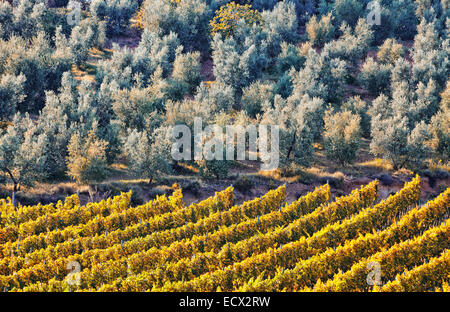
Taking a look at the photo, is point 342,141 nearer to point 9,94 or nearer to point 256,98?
point 256,98

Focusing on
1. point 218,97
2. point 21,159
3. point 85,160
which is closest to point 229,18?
point 218,97

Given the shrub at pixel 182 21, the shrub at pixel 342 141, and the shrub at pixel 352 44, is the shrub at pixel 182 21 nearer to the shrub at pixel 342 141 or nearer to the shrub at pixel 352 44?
the shrub at pixel 352 44

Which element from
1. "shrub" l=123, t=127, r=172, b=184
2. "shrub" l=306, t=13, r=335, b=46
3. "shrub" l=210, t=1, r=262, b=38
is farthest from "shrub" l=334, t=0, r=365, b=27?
"shrub" l=123, t=127, r=172, b=184

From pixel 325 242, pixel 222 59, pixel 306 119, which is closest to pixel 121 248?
pixel 325 242

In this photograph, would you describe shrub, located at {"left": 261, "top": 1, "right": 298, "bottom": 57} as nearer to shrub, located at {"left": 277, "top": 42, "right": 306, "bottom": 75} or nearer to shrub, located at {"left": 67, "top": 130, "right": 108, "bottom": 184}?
shrub, located at {"left": 277, "top": 42, "right": 306, "bottom": 75}

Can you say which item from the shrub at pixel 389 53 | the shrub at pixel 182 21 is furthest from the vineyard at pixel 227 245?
the shrub at pixel 182 21
